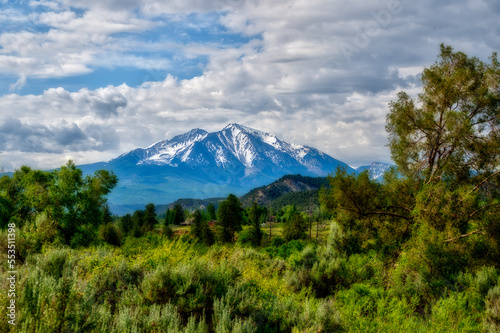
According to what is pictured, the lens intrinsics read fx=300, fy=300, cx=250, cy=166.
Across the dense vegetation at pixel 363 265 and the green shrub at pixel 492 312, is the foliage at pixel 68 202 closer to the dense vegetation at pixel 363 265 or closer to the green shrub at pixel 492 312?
the dense vegetation at pixel 363 265

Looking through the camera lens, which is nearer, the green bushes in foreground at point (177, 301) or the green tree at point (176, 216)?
the green bushes in foreground at point (177, 301)

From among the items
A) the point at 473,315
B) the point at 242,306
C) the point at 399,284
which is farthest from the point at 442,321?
the point at 242,306

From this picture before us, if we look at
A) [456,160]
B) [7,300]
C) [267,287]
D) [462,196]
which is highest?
[456,160]

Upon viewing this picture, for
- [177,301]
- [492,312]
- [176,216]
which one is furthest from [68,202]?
[176,216]

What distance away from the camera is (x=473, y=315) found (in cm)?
884

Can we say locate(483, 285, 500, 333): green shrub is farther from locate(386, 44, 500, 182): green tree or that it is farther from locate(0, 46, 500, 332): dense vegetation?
locate(386, 44, 500, 182): green tree

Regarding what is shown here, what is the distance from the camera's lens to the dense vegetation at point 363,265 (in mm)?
5250

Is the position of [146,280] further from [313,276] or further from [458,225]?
[458,225]

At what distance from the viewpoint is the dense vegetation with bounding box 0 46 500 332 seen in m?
5.25

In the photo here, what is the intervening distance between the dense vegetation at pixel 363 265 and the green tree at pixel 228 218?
150ft

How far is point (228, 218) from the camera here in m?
63.8

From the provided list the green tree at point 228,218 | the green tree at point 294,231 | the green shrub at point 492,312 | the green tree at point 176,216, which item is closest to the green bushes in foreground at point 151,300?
the green shrub at point 492,312

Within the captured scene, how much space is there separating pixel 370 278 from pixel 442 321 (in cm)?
607

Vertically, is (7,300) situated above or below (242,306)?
above
